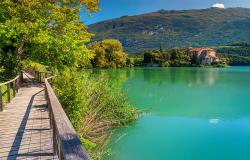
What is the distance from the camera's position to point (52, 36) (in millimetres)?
20062

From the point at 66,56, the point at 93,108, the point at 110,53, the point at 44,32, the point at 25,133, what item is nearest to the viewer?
the point at 25,133

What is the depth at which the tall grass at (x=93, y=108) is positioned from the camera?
495 inches

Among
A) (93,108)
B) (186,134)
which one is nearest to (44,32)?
(93,108)

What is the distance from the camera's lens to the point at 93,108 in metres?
15.9

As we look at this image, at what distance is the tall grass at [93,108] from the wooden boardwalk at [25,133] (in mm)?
1150

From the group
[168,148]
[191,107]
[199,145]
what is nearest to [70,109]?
[168,148]

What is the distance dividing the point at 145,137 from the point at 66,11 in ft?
32.7

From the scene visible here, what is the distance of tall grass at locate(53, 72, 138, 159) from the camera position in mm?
12570

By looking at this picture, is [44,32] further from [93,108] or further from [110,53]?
[110,53]

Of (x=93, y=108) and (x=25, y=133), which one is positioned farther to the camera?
(x=93, y=108)

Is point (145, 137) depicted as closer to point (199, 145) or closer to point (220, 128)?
point (199, 145)

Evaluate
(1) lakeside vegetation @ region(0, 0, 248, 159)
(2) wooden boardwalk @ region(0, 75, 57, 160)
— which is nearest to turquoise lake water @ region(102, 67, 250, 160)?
(1) lakeside vegetation @ region(0, 0, 248, 159)

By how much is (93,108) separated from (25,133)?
7.69 m

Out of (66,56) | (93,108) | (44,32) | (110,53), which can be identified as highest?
(110,53)
